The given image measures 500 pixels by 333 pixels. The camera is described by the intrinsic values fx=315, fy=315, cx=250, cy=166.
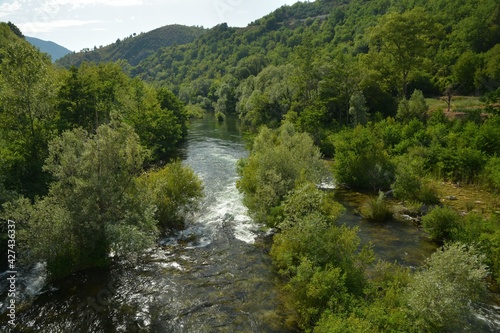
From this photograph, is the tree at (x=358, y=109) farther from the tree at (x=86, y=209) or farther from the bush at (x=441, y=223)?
the tree at (x=86, y=209)

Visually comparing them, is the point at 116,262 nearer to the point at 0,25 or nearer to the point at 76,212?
the point at 76,212

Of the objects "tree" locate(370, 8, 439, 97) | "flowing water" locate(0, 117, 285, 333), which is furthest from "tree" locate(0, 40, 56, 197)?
"tree" locate(370, 8, 439, 97)

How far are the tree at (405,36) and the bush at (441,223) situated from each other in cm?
3923

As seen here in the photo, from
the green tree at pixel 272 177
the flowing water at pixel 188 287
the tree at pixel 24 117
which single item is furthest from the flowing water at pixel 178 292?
the tree at pixel 24 117

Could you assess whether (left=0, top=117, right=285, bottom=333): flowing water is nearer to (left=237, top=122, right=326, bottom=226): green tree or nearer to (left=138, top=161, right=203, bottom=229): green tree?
(left=138, top=161, right=203, bottom=229): green tree

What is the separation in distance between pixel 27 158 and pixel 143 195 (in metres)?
13.9

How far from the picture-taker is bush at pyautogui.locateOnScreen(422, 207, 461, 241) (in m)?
23.3

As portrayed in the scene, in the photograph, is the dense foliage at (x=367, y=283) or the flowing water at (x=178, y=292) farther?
the flowing water at (x=178, y=292)

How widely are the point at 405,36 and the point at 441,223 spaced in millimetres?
41394

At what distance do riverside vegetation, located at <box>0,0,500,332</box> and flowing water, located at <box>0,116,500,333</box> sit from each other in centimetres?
151

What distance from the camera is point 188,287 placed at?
20578mm

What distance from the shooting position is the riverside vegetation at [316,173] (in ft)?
49.1

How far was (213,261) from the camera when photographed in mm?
23719

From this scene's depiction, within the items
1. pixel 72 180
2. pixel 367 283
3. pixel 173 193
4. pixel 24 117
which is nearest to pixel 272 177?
pixel 173 193
